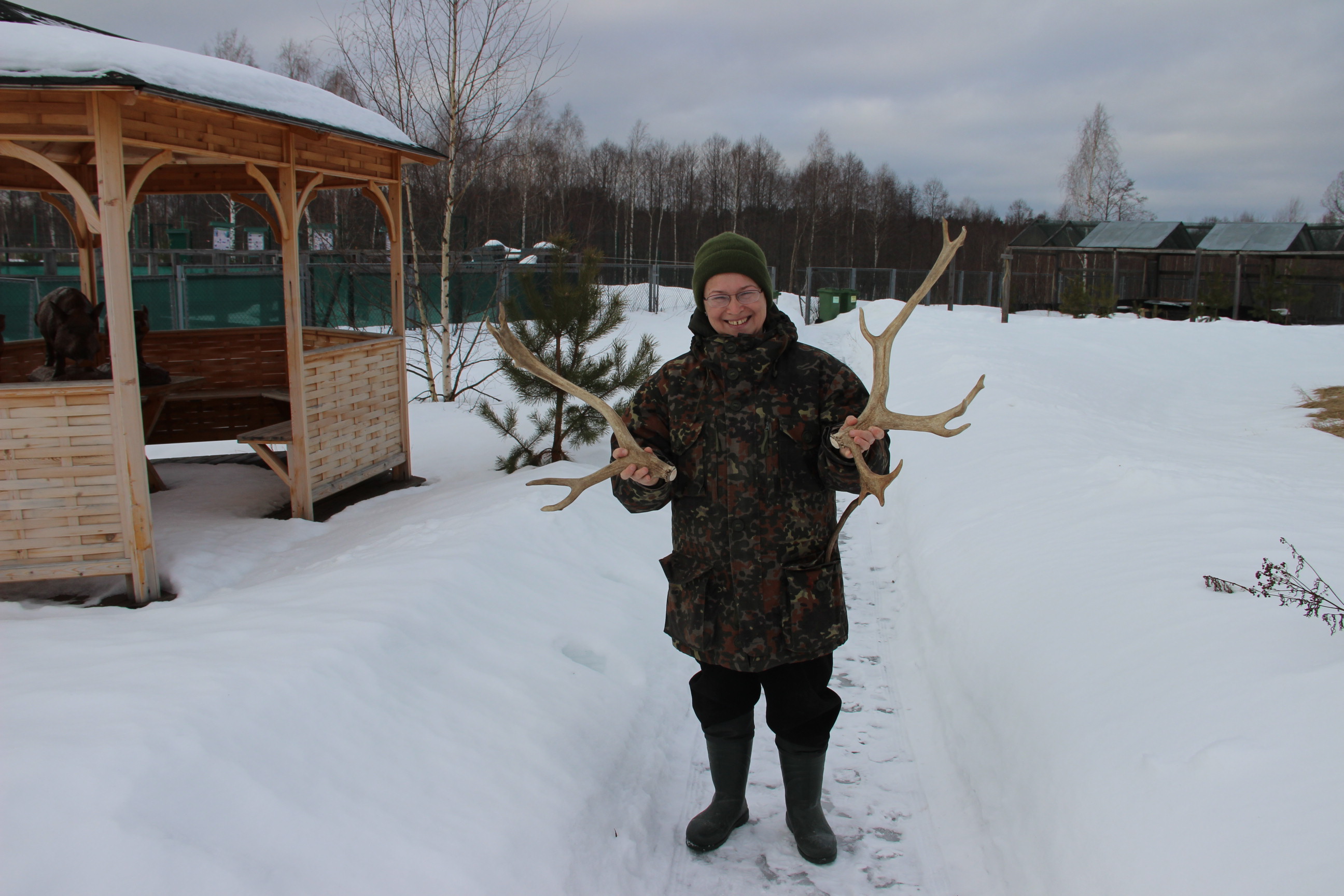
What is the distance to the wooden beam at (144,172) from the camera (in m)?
4.94

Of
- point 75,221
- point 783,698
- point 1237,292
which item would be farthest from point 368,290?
point 1237,292

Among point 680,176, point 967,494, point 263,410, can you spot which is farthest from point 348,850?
point 680,176

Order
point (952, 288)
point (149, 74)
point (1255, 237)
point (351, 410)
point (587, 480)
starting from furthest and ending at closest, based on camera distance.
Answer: point (952, 288) → point (1255, 237) → point (351, 410) → point (149, 74) → point (587, 480)

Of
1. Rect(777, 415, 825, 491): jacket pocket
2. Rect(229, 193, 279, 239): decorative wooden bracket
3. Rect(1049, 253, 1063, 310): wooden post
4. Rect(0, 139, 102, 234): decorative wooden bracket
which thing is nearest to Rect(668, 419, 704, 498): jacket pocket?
Rect(777, 415, 825, 491): jacket pocket

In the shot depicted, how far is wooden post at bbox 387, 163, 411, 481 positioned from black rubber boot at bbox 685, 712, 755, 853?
5.51 meters

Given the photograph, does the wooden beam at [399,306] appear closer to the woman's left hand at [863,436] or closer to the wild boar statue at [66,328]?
the wild boar statue at [66,328]

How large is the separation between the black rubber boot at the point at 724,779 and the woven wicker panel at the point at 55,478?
3.66 metres

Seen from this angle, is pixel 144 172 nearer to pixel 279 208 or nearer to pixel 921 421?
pixel 279 208

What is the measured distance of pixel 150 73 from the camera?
4.51m

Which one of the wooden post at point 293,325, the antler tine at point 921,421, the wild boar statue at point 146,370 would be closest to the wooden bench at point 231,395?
the wild boar statue at point 146,370

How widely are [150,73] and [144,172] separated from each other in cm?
66

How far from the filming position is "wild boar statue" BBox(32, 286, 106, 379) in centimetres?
595

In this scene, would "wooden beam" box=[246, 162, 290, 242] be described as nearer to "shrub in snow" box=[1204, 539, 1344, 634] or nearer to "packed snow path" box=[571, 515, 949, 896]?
"packed snow path" box=[571, 515, 949, 896]

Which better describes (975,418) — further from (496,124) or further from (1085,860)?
(496,124)
